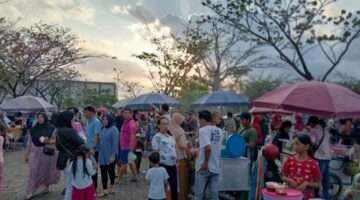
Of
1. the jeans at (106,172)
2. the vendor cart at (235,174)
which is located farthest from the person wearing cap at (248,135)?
the jeans at (106,172)

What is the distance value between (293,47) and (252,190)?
17.2m

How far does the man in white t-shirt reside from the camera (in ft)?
22.4

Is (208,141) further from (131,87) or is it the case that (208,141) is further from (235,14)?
(131,87)

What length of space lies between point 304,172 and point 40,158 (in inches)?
224

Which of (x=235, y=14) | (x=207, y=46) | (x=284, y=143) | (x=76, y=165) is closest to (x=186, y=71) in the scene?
(x=207, y=46)

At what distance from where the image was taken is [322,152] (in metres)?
7.96

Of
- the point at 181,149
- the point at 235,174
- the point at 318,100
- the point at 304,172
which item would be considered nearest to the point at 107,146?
the point at 181,149

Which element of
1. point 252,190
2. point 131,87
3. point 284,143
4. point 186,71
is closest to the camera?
point 252,190

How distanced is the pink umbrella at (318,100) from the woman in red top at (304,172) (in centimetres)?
99

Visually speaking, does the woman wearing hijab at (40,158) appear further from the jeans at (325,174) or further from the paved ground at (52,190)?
the jeans at (325,174)

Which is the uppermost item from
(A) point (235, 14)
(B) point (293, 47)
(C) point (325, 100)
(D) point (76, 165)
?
(A) point (235, 14)

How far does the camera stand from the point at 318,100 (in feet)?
20.4

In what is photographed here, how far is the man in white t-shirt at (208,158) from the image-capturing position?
6829 millimetres

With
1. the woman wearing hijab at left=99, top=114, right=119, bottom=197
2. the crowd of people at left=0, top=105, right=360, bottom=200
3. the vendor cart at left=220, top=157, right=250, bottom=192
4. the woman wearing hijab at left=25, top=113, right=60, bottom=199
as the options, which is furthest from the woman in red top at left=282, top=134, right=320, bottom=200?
the woman wearing hijab at left=25, top=113, right=60, bottom=199
